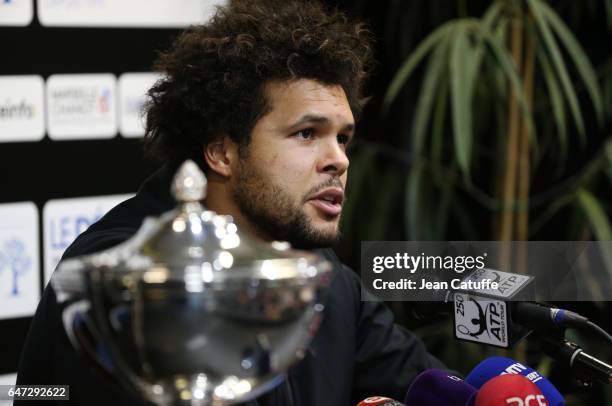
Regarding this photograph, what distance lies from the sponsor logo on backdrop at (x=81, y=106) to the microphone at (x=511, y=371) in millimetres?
1321

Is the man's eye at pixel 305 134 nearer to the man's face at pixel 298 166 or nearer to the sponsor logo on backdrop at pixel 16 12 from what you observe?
the man's face at pixel 298 166

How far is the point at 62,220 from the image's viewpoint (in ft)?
7.59

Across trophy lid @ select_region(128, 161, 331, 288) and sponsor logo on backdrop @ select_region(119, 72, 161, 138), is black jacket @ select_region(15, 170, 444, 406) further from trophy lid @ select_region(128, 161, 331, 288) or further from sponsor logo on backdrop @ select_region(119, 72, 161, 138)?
sponsor logo on backdrop @ select_region(119, 72, 161, 138)

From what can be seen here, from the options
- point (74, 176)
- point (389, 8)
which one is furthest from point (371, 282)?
point (389, 8)

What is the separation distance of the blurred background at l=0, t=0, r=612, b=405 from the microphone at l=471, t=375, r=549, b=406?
0.92 meters

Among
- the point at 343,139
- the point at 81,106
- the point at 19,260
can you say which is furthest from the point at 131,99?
the point at 343,139

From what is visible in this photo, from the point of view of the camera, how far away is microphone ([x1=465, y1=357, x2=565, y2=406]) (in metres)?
1.23

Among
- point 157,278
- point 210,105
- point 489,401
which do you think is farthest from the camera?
point 210,105

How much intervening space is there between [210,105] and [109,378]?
0.95 meters

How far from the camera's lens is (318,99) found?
5.04ft

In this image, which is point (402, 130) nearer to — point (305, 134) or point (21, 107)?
point (21, 107)

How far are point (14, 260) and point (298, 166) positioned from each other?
982mm

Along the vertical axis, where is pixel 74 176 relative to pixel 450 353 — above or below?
above

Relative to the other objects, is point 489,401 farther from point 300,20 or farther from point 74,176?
point 74,176
